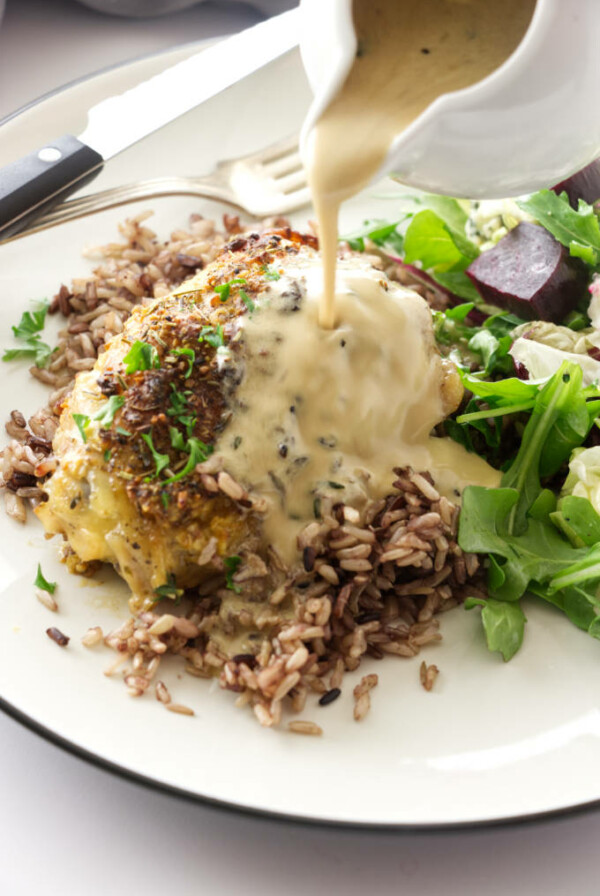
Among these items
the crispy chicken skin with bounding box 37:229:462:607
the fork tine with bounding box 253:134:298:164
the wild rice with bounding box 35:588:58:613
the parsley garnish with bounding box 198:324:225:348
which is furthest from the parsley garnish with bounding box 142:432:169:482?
the fork tine with bounding box 253:134:298:164

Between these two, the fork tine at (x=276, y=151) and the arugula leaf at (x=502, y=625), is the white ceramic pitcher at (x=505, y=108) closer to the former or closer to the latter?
the arugula leaf at (x=502, y=625)

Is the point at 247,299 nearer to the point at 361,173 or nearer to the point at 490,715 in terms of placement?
the point at 361,173

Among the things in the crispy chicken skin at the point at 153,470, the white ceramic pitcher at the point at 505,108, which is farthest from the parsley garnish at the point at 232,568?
the white ceramic pitcher at the point at 505,108

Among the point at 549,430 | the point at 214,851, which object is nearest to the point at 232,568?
the point at 214,851

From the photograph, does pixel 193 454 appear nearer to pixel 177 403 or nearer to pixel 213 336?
pixel 177 403

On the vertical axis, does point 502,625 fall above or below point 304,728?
below

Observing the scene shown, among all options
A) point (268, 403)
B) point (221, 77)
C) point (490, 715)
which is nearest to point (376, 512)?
point (268, 403)
